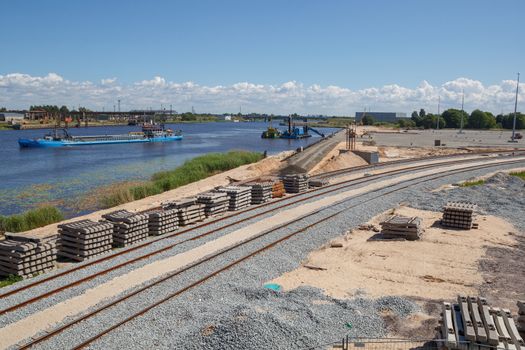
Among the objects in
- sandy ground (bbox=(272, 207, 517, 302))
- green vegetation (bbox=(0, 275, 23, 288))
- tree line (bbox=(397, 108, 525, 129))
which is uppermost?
tree line (bbox=(397, 108, 525, 129))

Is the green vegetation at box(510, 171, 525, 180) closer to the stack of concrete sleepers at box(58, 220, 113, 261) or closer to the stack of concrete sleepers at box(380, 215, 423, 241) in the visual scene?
the stack of concrete sleepers at box(380, 215, 423, 241)

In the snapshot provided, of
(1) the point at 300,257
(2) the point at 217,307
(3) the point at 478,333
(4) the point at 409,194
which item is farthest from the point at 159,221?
(4) the point at 409,194

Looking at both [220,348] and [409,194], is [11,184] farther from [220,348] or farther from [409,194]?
[220,348]

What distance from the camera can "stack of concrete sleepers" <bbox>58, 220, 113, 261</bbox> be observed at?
54.9 feet

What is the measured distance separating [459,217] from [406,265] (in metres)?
7.10

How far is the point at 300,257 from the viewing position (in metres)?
17.5

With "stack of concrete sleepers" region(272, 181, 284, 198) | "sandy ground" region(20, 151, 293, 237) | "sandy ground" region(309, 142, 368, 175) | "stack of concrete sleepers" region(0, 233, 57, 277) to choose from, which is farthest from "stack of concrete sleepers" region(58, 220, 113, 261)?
"sandy ground" region(309, 142, 368, 175)

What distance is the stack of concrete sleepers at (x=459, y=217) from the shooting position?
22.3 metres

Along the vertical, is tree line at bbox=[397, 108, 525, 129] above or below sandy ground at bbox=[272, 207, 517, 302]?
above

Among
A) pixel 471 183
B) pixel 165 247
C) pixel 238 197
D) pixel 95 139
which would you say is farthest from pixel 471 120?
pixel 165 247

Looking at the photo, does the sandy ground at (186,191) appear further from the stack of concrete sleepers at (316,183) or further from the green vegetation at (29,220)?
the stack of concrete sleepers at (316,183)

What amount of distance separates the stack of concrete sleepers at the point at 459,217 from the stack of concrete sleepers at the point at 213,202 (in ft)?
36.5

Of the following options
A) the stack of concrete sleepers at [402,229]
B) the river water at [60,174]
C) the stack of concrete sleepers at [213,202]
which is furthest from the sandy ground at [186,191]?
the stack of concrete sleepers at [402,229]

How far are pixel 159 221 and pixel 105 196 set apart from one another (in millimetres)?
18855
